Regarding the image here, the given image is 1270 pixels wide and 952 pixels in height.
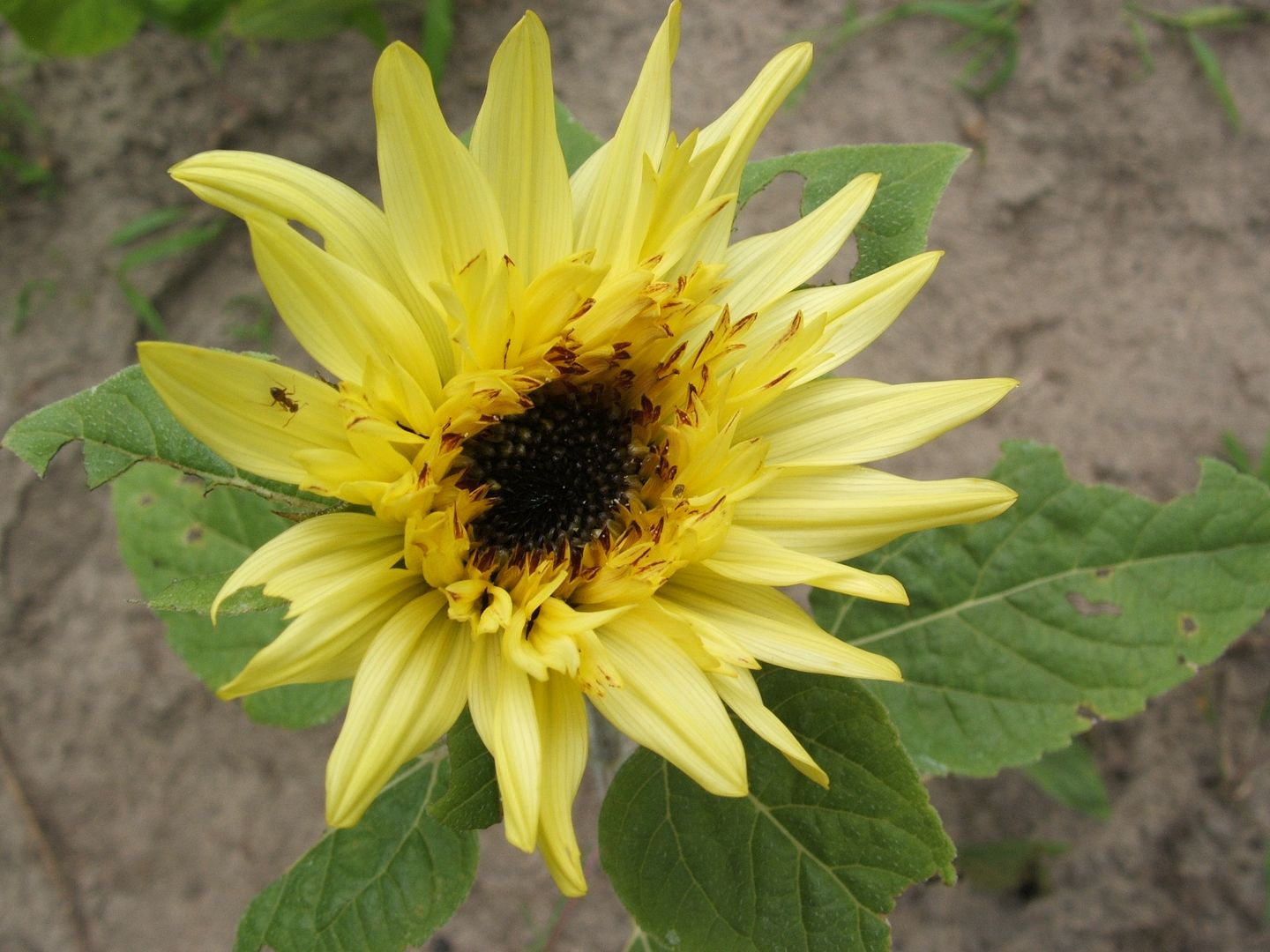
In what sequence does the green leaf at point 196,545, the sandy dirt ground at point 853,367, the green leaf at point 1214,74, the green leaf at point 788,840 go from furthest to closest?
the green leaf at point 1214,74
the sandy dirt ground at point 853,367
the green leaf at point 196,545
the green leaf at point 788,840

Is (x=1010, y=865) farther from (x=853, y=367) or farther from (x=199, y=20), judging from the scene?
(x=199, y=20)

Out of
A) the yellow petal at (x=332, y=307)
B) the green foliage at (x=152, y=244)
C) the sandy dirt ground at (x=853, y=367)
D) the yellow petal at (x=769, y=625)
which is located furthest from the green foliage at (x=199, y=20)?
the yellow petal at (x=769, y=625)

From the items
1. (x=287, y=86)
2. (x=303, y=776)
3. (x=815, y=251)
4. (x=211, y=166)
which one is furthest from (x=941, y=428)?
(x=287, y=86)

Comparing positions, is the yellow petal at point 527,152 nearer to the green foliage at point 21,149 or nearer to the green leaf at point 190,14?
the green leaf at point 190,14

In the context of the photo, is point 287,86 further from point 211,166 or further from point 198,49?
point 211,166

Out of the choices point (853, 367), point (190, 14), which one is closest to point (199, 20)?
point (190, 14)
